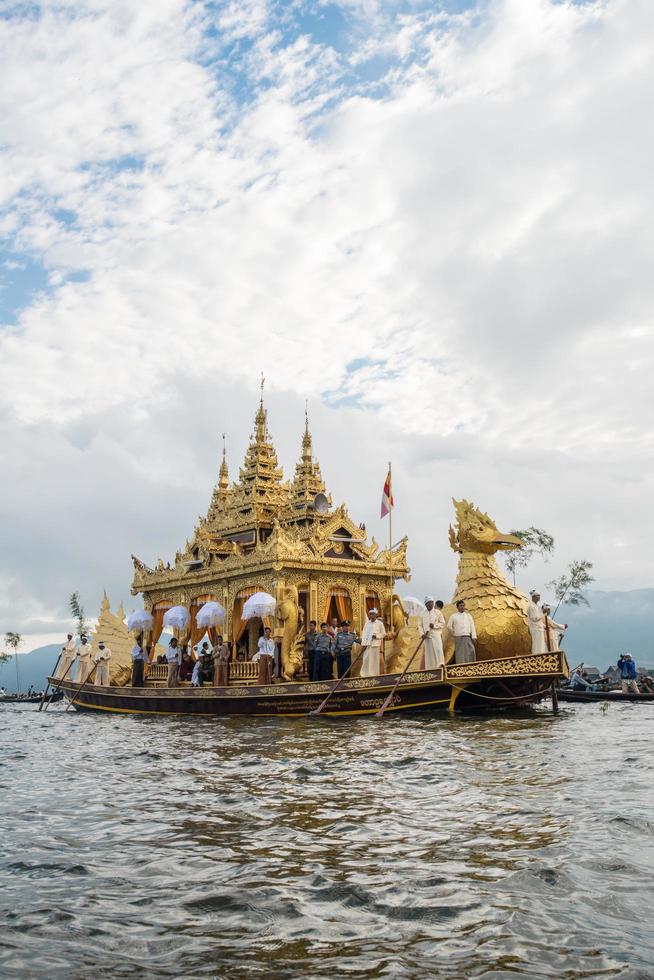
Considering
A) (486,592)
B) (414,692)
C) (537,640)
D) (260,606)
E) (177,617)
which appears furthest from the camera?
(177,617)

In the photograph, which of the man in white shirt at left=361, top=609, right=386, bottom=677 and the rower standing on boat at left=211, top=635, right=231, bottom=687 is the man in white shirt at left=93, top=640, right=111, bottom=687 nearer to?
the rower standing on boat at left=211, top=635, right=231, bottom=687

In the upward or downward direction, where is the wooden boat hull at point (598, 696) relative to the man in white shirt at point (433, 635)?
downward

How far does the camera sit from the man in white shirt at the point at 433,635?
19000 mm

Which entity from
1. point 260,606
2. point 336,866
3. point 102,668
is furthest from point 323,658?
point 336,866

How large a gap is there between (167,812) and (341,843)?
7.50 ft

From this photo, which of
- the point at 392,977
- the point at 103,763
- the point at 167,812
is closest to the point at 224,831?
the point at 167,812

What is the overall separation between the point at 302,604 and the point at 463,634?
334 inches

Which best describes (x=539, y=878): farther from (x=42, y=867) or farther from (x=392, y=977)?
(x=42, y=867)

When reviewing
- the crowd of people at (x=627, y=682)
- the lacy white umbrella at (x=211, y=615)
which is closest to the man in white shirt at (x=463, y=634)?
the lacy white umbrella at (x=211, y=615)

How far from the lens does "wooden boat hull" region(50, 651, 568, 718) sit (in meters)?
18.2

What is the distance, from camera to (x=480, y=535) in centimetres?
2048

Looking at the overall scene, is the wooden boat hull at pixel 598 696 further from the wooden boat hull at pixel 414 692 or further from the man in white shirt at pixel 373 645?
the man in white shirt at pixel 373 645

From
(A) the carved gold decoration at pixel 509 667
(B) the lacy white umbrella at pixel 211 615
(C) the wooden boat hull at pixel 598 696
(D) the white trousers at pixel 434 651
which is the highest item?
(B) the lacy white umbrella at pixel 211 615

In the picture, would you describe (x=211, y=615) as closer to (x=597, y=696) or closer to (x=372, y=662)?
(x=372, y=662)
